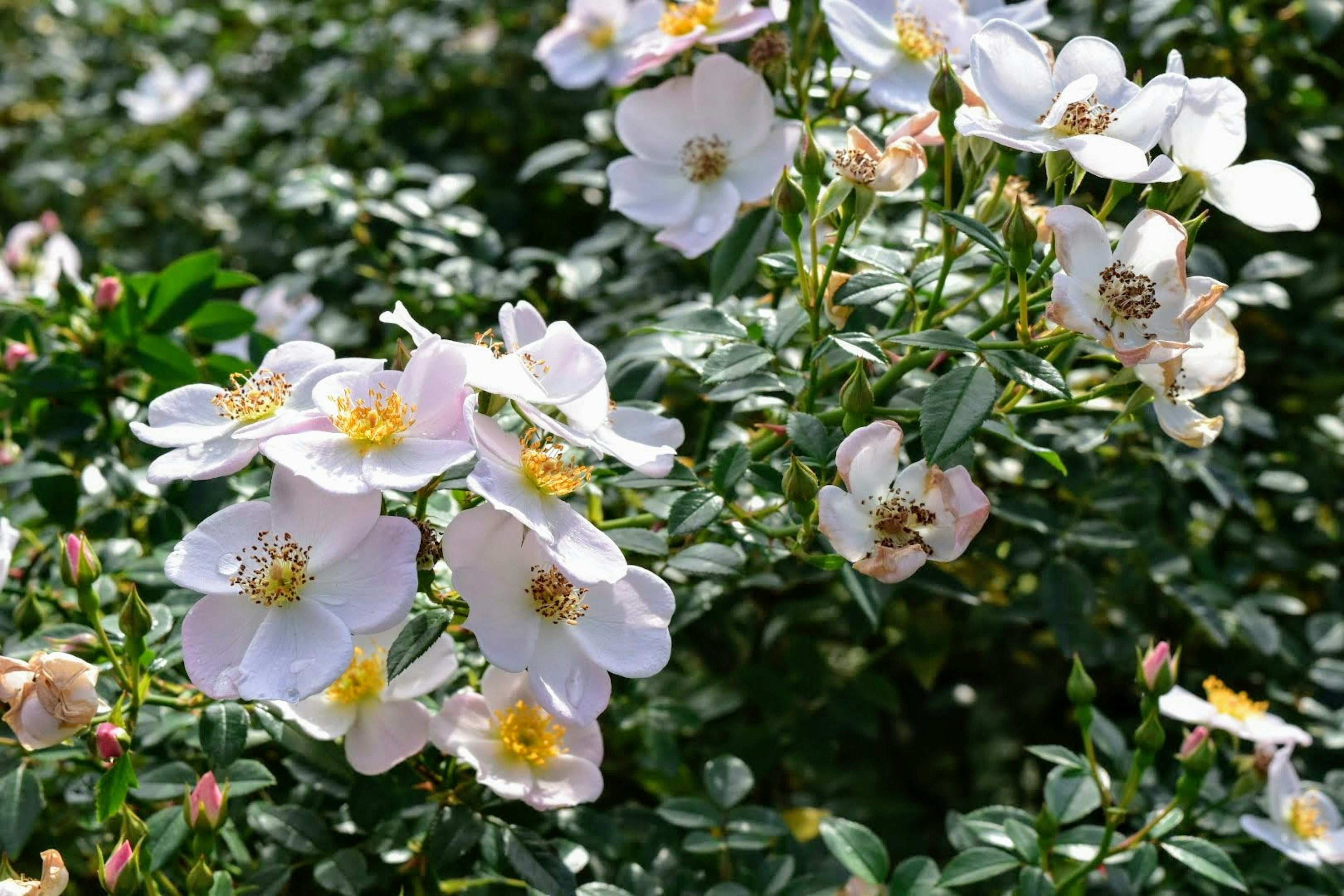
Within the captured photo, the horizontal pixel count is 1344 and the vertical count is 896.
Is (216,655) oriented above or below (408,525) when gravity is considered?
below

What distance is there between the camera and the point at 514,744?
1213mm

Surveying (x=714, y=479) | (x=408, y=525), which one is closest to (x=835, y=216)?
(x=714, y=479)

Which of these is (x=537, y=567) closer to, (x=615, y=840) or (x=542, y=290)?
(x=615, y=840)

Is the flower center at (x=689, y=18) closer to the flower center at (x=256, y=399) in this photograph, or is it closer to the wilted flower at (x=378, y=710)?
the flower center at (x=256, y=399)

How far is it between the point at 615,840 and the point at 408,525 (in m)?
0.54

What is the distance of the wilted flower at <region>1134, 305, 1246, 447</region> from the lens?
3.85ft

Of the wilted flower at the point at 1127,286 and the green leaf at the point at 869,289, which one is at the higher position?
the wilted flower at the point at 1127,286

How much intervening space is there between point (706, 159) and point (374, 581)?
2.40ft

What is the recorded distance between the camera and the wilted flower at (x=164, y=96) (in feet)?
9.22

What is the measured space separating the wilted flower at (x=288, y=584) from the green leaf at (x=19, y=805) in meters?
0.34

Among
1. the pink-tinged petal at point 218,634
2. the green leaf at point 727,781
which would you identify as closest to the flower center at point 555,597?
the pink-tinged petal at point 218,634

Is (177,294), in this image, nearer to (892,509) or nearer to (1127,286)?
(892,509)

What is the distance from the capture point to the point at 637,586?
1.08 m

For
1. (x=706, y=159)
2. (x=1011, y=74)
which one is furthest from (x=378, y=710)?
(x=1011, y=74)
